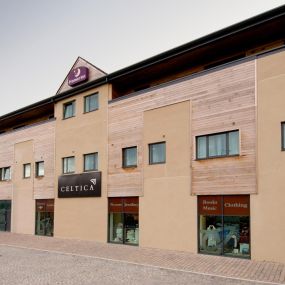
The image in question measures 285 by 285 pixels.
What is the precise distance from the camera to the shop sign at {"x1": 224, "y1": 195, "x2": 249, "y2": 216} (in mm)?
17703

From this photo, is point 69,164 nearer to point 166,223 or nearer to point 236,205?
point 166,223

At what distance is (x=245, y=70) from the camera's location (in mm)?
18188

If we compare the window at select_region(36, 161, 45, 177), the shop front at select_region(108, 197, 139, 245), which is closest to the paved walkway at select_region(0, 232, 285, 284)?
the shop front at select_region(108, 197, 139, 245)

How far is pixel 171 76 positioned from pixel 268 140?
850 centimetres

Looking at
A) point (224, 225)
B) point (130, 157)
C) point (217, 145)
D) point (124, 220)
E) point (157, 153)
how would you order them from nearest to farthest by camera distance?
1. point (224, 225)
2. point (217, 145)
3. point (157, 153)
4. point (124, 220)
5. point (130, 157)

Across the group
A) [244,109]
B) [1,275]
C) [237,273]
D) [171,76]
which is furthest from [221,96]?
[1,275]

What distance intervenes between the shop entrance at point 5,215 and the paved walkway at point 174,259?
8574mm

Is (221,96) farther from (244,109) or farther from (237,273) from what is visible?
(237,273)

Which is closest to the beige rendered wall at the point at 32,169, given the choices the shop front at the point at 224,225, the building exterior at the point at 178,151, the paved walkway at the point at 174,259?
the building exterior at the point at 178,151

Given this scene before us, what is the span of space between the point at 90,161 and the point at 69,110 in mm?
4868

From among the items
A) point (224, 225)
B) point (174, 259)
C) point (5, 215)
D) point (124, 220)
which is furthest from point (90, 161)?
point (5, 215)

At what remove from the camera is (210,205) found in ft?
62.7

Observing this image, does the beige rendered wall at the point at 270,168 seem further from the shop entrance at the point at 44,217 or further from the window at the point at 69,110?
the shop entrance at the point at 44,217

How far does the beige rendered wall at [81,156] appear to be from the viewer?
81.6 ft
